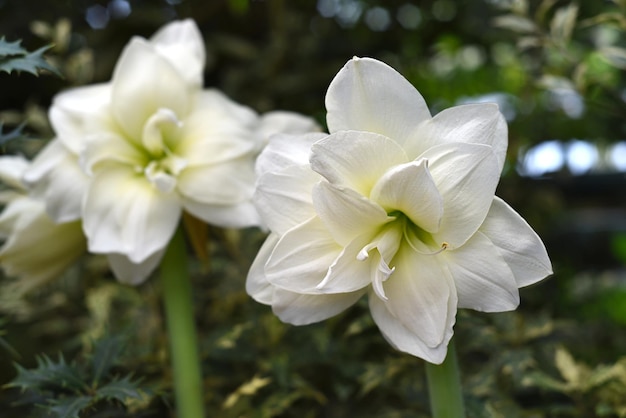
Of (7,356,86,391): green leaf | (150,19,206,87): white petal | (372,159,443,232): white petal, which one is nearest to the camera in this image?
(372,159,443,232): white petal

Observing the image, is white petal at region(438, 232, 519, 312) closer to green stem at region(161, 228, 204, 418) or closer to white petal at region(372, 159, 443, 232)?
white petal at region(372, 159, 443, 232)

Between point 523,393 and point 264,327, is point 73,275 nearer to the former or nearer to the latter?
point 264,327

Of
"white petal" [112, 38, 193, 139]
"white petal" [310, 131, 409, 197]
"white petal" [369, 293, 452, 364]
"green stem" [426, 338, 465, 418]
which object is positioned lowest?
"green stem" [426, 338, 465, 418]

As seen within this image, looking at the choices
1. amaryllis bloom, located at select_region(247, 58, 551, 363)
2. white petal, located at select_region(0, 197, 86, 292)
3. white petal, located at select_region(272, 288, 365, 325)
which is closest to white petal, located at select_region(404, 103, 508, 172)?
amaryllis bloom, located at select_region(247, 58, 551, 363)

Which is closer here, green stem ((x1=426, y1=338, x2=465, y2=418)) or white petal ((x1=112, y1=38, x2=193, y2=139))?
green stem ((x1=426, y1=338, x2=465, y2=418))

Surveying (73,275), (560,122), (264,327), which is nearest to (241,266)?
(264,327)

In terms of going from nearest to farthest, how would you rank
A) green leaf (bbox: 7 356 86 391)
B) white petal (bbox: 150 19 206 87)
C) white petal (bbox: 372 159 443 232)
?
white petal (bbox: 372 159 443 232), green leaf (bbox: 7 356 86 391), white petal (bbox: 150 19 206 87)

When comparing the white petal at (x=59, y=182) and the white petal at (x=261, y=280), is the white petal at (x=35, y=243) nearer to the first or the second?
the white petal at (x=59, y=182)

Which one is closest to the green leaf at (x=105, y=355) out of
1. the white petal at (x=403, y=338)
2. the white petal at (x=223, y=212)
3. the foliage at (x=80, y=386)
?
the foliage at (x=80, y=386)

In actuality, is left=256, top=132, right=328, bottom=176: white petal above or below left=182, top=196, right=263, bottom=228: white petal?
above
